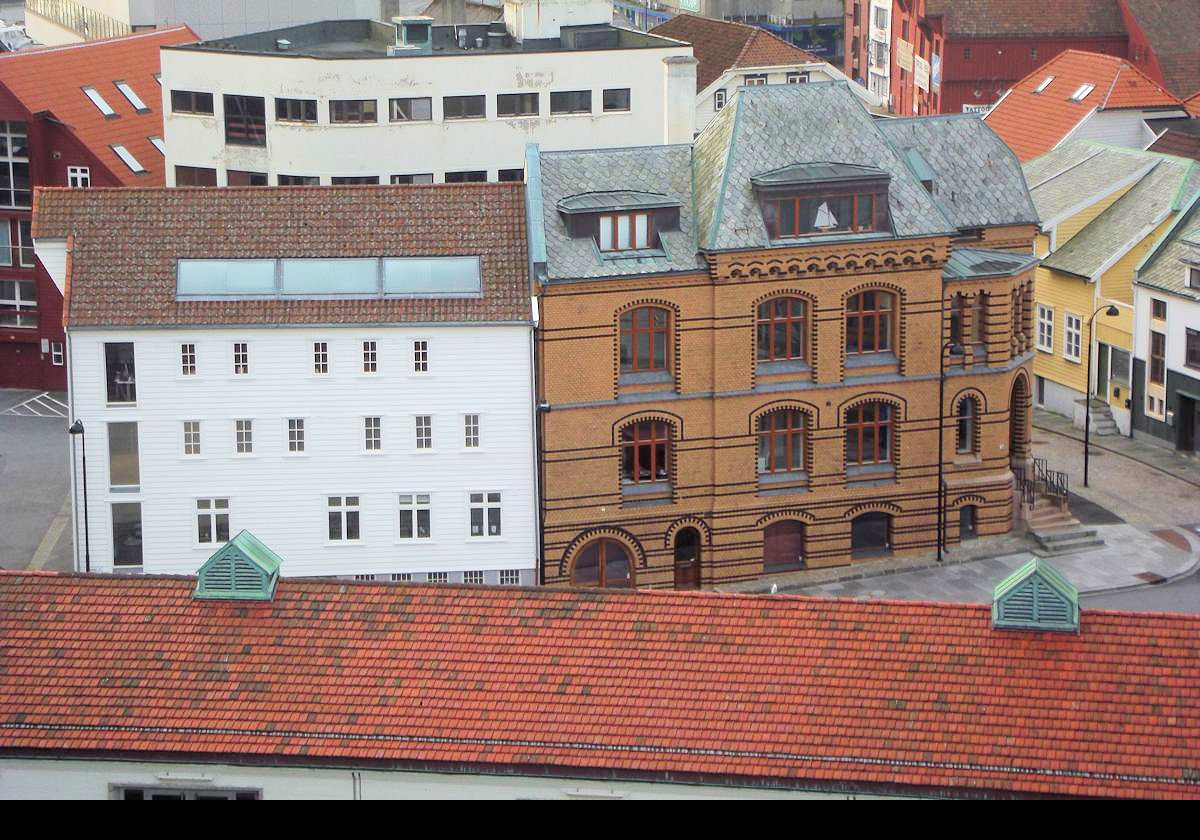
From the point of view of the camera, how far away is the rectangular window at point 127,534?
214 ft

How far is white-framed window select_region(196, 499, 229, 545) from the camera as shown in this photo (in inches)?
2571

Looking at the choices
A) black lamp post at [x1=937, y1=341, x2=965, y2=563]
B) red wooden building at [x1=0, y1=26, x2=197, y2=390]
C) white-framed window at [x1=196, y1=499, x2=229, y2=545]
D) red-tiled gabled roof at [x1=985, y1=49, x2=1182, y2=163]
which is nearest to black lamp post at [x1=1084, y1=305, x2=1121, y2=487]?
black lamp post at [x1=937, y1=341, x2=965, y2=563]

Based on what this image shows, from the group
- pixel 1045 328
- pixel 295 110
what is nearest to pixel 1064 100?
pixel 1045 328

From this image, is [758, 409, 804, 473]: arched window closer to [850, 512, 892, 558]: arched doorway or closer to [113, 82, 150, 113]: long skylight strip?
[850, 512, 892, 558]: arched doorway

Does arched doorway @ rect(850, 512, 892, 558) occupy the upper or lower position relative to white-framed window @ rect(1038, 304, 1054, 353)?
lower

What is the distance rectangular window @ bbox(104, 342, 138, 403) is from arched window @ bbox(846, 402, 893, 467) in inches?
937

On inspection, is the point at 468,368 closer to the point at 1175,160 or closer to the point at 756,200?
the point at 756,200

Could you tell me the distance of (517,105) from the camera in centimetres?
8894

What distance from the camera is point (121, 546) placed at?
65375mm

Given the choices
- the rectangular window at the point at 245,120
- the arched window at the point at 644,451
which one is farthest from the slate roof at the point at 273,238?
the rectangular window at the point at 245,120

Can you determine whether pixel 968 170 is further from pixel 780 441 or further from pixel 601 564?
pixel 601 564

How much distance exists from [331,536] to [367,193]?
443 inches

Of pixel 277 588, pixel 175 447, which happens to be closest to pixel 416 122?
pixel 175 447

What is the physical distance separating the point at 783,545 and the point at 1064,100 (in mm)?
49493
